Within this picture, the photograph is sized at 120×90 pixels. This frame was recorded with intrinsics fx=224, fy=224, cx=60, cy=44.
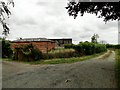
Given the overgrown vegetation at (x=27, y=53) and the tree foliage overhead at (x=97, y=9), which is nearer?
the tree foliage overhead at (x=97, y=9)

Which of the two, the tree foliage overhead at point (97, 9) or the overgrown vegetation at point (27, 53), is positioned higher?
the tree foliage overhead at point (97, 9)

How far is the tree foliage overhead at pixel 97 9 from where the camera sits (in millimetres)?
15652

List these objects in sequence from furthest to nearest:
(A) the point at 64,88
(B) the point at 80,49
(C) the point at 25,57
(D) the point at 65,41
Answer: (D) the point at 65,41
(B) the point at 80,49
(C) the point at 25,57
(A) the point at 64,88

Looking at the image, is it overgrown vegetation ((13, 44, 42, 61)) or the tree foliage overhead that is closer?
the tree foliage overhead

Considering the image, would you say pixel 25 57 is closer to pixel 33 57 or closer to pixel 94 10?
pixel 33 57

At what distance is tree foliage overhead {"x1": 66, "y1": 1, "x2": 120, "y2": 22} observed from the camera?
15.7 m

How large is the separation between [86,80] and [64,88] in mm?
2109

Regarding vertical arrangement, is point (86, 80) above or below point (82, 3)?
below

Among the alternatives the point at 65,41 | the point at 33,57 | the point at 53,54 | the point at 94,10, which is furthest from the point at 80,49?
the point at 65,41

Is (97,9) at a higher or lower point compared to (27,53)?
higher

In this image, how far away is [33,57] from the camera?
31.6 meters

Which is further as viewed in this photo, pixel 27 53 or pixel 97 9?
pixel 27 53

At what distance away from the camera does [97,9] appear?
16.8 meters

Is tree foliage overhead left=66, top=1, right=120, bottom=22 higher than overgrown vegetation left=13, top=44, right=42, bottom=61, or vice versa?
tree foliage overhead left=66, top=1, right=120, bottom=22
